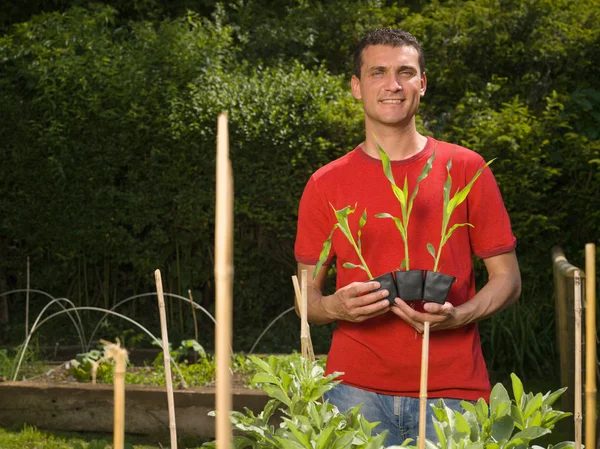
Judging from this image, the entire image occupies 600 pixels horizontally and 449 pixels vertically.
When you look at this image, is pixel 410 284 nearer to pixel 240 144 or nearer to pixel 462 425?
pixel 462 425

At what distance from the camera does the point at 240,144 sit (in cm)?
683

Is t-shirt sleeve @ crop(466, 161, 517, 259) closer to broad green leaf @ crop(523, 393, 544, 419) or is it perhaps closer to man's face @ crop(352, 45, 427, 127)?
man's face @ crop(352, 45, 427, 127)

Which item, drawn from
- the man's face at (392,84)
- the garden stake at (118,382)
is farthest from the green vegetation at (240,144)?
the garden stake at (118,382)

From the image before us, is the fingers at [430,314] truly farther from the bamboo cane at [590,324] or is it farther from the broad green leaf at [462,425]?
the bamboo cane at [590,324]

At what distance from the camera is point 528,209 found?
655cm

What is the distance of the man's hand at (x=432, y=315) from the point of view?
6.98 feet

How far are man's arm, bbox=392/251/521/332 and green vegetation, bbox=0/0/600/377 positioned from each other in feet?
12.9

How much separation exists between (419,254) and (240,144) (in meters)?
4.51

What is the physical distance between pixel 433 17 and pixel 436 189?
19.3 ft

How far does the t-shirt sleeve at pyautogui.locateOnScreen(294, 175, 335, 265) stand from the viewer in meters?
2.57

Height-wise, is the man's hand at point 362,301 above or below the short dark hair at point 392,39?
below

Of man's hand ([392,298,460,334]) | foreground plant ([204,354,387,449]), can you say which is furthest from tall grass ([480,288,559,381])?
foreground plant ([204,354,387,449])

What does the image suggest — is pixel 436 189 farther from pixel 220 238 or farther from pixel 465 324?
pixel 220 238

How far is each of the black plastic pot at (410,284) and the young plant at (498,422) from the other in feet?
1.79
